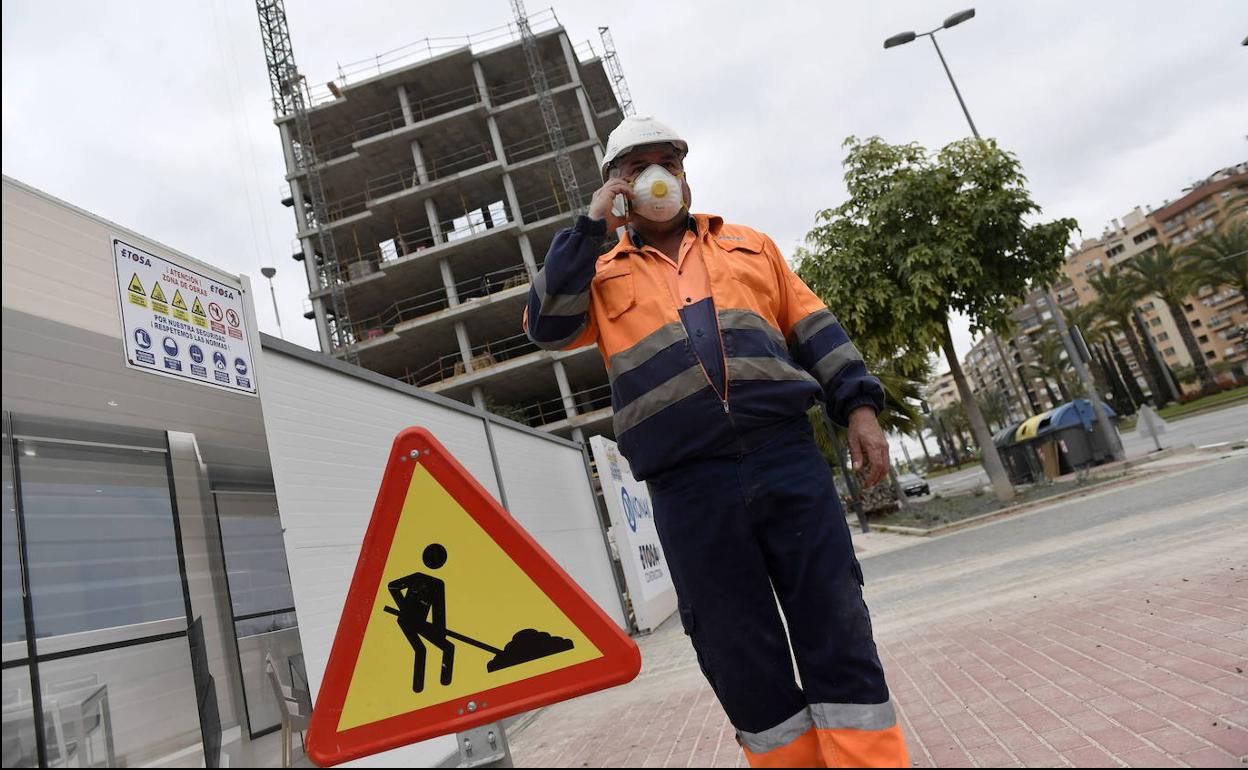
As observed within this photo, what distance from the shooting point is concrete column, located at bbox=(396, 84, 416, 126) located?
42.1m

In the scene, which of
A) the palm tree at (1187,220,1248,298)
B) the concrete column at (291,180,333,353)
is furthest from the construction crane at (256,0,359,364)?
the palm tree at (1187,220,1248,298)

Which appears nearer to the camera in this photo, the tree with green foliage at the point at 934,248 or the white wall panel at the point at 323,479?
the white wall panel at the point at 323,479

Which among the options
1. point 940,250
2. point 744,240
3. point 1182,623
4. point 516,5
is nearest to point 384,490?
point 744,240

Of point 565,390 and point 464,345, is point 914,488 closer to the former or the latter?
point 565,390

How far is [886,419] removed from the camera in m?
25.5

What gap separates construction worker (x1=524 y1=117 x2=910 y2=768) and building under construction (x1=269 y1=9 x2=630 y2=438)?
1405 inches

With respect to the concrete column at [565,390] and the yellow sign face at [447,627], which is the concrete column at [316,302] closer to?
→ the concrete column at [565,390]

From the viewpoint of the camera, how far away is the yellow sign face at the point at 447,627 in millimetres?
1771

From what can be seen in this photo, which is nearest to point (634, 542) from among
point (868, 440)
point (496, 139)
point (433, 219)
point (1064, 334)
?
point (868, 440)

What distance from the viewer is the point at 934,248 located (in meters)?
15.5

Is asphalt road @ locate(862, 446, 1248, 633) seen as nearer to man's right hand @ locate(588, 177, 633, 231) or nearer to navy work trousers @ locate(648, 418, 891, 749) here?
navy work trousers @ locate(648, 418, 891, 749)

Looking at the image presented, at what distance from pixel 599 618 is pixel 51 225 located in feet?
6.93

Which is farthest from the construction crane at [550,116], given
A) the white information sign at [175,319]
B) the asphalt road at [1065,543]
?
the white information sign at [175,319]

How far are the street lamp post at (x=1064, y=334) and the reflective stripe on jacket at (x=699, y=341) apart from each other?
1652 cm
